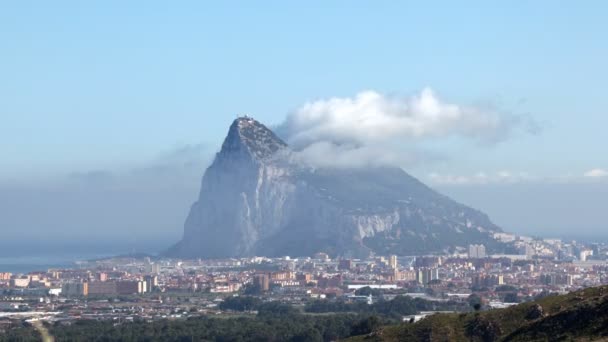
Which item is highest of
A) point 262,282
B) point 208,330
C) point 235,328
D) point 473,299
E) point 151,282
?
point 151,282

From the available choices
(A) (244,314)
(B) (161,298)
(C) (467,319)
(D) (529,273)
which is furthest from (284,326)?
(D) (529,273)

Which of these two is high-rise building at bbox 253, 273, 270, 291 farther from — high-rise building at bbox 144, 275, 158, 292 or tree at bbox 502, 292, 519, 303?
tree at bbox 502, 292, 519, 303

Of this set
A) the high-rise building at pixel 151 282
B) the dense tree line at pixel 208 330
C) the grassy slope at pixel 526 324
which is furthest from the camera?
the high-rise building at pixel 151 282

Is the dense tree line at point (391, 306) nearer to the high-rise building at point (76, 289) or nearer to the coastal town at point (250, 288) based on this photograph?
the coastal town at point (250, 288)

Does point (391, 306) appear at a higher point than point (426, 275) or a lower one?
lower

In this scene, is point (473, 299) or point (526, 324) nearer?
point (526, 324)

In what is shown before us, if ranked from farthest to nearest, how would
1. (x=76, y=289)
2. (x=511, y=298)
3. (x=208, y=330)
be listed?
(x=76, y=289) < (x=511, y=298) < (x=208, y=330)

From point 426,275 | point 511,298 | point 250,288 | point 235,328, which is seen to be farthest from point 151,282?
point 235,328

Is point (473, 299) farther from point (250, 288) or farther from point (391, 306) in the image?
point (250, 288)

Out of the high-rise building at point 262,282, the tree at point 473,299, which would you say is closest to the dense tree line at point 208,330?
the tree at point 473,299
